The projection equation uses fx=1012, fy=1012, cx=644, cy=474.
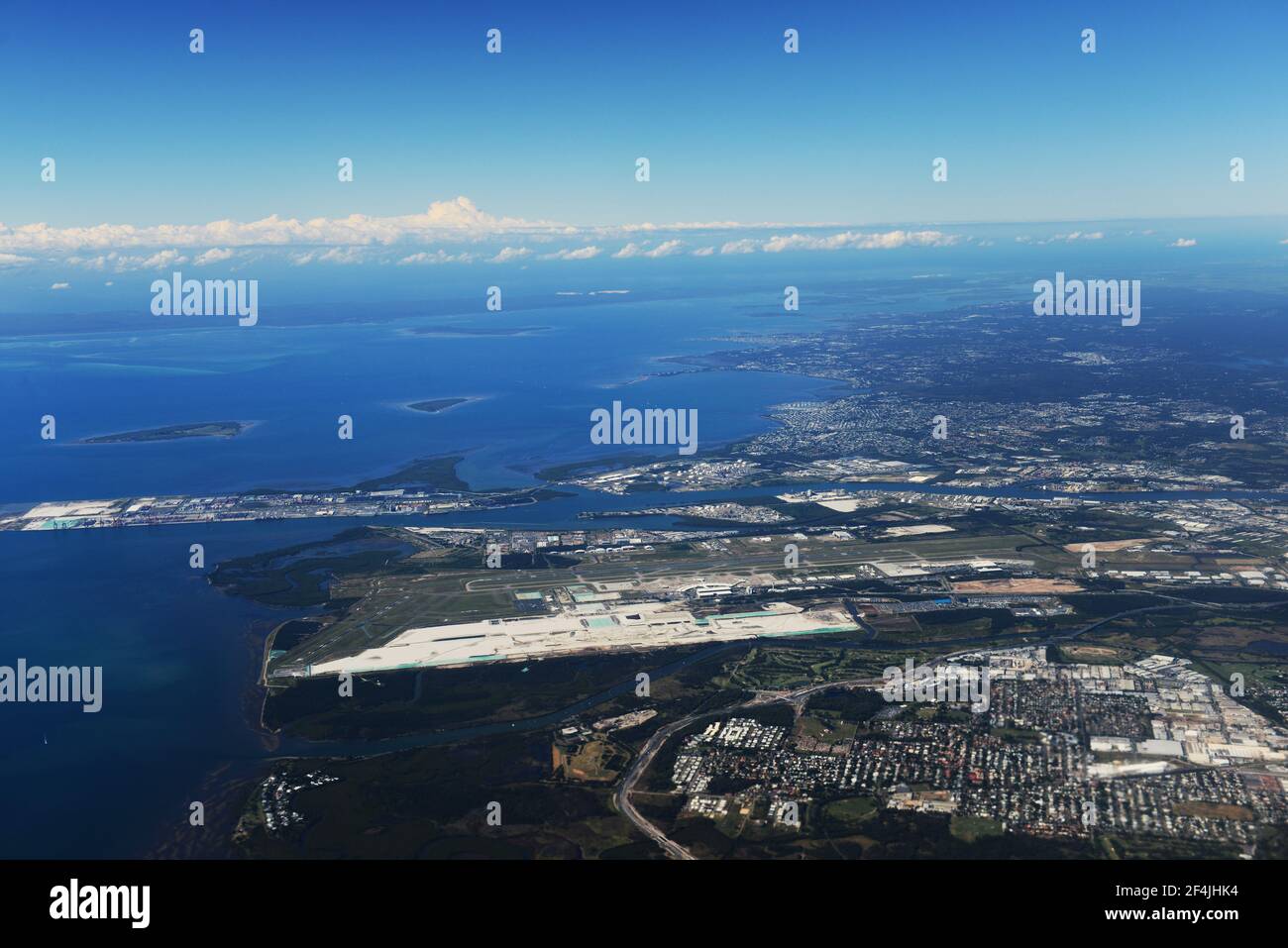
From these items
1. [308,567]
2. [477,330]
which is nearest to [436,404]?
[308,567]

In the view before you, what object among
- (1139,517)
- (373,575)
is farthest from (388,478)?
(1139,517)

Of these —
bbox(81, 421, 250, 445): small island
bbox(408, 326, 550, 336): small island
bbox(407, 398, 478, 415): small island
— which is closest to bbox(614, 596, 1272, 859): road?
bbox(81, 421, 250, 445): small island

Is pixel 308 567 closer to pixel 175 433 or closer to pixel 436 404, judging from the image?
pixel 175 433

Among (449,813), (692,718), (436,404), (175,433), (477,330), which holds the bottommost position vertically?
(449,813)

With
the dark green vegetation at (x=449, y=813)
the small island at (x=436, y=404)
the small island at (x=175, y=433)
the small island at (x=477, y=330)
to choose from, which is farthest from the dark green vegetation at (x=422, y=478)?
the small island at (x=477, y=330)

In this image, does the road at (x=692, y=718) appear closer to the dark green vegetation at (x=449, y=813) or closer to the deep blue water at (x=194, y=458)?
the dark green vegetation at (x=449, y=813)

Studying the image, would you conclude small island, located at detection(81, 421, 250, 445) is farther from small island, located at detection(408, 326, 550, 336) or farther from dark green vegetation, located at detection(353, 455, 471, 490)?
small island, located at detection(408, 326, 550, 336)

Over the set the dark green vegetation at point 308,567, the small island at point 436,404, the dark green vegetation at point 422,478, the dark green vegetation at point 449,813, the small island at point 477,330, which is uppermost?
the small island at point 477,330

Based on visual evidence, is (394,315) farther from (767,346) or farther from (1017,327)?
(1017,327)
